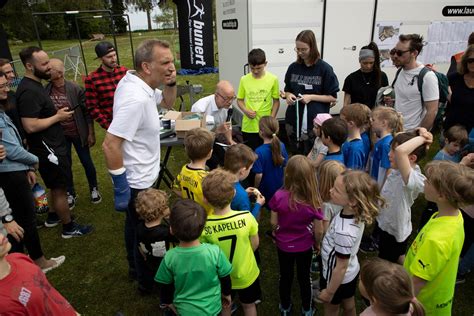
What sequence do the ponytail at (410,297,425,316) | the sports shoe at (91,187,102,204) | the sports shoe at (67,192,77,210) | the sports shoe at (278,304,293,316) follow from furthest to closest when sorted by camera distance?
1. the sports shoe at (91,187,102,204)
2. the sports shoe at (67,192,77,210)
3. the sports shoe at (278,304,293,316)
4. the ponytail at (410,297,425,316)

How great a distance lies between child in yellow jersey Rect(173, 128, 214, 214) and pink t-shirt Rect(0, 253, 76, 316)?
3.90 feet

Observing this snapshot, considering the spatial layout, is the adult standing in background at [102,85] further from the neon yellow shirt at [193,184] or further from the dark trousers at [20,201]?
the neon yellow shirt at [193,184]

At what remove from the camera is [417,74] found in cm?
365

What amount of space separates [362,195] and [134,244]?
1.97m

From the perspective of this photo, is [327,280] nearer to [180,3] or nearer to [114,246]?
[114,246]

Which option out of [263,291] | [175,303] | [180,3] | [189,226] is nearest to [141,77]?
[189,226]

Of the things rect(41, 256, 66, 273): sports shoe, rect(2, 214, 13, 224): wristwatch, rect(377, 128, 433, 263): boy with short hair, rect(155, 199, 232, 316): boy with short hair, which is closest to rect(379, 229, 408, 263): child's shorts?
rect(377, 128, 433, 263): boy with short hair

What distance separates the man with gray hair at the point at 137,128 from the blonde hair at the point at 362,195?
1.50 m

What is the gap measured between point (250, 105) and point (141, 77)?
2.24m

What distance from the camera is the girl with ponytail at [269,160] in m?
3.30

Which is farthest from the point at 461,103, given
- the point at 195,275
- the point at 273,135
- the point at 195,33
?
the point at 195,33

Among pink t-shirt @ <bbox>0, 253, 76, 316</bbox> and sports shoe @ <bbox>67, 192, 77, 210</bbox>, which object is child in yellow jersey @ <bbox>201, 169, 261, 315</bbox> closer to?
pink t-shirt @ <bbox>0, 253, 76, 316</bbox>

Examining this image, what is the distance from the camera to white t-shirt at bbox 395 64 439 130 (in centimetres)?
356

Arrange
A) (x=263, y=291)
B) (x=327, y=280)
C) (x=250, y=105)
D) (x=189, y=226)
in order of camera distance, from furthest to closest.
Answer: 1. (x=250, y=105)
2. (x=263, y=291)
3. (x=327, y=280)
4. (x=189, y=226)
